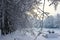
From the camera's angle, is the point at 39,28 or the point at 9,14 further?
the point at 39,28

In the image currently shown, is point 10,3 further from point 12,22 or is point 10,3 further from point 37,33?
point 37,33

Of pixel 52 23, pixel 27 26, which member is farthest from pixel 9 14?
pixel 52 23

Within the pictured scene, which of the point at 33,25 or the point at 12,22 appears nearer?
the point at 12,22

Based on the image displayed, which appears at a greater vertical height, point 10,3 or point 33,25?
point 10,3

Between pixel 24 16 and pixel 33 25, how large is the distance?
0.60 m

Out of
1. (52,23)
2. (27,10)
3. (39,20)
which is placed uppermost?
(27,10)

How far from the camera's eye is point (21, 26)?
651 cm

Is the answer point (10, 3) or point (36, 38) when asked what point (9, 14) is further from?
point (36, 38)

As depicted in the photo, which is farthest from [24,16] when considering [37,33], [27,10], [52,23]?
[52,23]

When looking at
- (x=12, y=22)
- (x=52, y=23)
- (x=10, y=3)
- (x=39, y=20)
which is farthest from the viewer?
(x=52, y=23)

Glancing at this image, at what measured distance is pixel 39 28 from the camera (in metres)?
6.88

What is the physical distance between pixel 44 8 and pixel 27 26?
0.98m

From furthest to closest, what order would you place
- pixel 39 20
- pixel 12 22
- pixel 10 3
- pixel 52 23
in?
1. pixel 52 23
2. pixel 39 20
3. pixel 12 22
4. pixel 10 3

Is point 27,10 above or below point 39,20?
above
